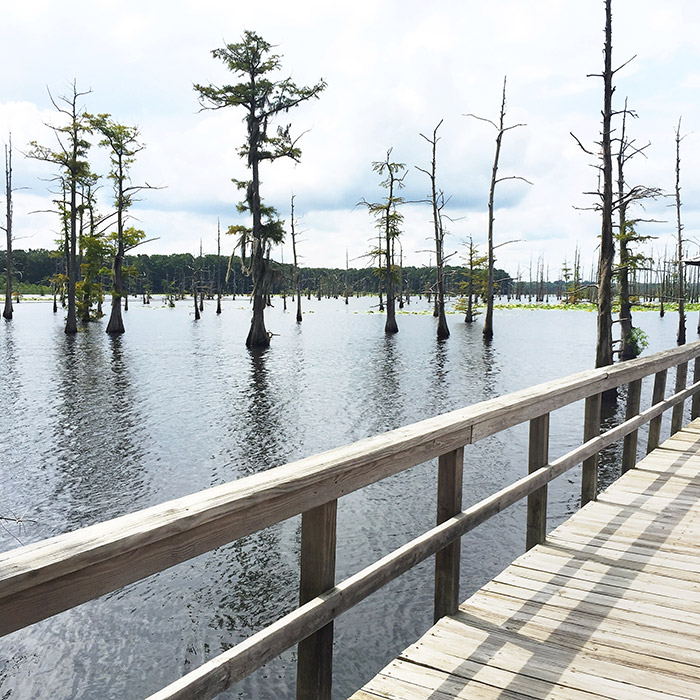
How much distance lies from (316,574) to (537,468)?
7.15 feet

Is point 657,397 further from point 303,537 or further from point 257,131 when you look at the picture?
point 257,131

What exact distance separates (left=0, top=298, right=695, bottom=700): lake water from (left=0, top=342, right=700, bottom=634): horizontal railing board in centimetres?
274

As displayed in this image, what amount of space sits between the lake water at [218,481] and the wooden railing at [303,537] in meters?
2.58

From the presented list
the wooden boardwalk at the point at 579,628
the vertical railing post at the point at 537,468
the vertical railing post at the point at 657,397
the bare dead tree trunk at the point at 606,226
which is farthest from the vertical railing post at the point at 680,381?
the bare dead tree trunk at the point at 606,226

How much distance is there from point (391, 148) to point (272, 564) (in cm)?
3906

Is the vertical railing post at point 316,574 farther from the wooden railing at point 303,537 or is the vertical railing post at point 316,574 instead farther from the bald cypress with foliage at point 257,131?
the bald cypress with foliage at point 257,131

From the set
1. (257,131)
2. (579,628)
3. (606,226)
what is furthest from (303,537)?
(257,131)

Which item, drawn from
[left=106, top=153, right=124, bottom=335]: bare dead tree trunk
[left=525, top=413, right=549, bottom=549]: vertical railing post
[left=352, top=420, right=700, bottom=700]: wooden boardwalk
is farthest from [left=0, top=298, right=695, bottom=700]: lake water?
[left=106, top=153, right=124, bottom=335]: bare dead tree trunk

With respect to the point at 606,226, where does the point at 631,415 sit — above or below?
below

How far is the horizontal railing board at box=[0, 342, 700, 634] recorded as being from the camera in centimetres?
130

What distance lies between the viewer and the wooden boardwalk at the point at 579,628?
2504 mm

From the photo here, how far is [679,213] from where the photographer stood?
111 feet

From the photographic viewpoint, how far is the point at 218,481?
32.9 ft

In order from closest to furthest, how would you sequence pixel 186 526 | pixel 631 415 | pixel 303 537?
pixel 186 526 → pixel 303 537 → pixel 631 415
